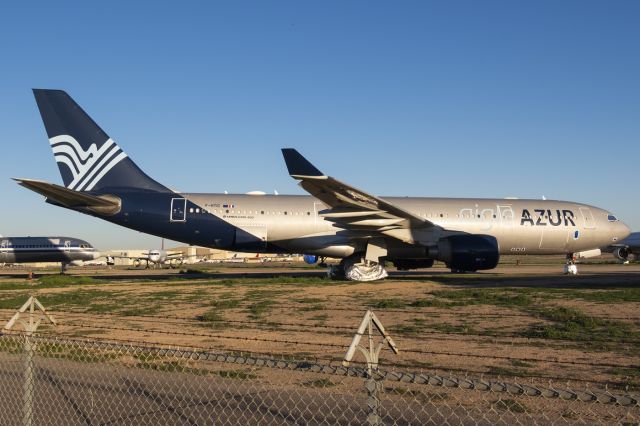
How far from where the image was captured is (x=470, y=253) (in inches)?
1041

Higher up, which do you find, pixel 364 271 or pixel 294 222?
pixel 294 222

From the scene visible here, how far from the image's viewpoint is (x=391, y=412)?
641 centimetres

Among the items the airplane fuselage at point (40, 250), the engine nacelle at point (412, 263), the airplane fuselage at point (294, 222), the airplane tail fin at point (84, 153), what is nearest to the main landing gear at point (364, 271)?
the airplane fuselage at point (294, 222)

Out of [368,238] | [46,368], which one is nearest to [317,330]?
[46,368]

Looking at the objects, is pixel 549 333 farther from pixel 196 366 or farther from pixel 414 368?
pixel 196 366

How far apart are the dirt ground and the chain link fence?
64 cm

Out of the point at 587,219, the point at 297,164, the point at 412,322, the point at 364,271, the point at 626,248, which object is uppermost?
the point at 297,164

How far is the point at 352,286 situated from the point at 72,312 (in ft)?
35.1

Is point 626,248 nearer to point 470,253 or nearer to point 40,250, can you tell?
point 470,253

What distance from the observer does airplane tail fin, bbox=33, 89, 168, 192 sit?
94.7 ft

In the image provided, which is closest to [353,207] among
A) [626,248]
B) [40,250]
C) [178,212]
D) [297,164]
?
[297,164]

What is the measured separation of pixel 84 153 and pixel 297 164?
35.7 feet

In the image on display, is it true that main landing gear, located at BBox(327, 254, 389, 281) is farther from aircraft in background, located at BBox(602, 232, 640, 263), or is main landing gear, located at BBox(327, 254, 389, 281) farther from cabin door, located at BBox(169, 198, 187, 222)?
aircraft in background, located at BBox(602, 232, 640, 263)

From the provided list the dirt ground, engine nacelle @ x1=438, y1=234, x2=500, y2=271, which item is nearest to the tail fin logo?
the dirt ground
